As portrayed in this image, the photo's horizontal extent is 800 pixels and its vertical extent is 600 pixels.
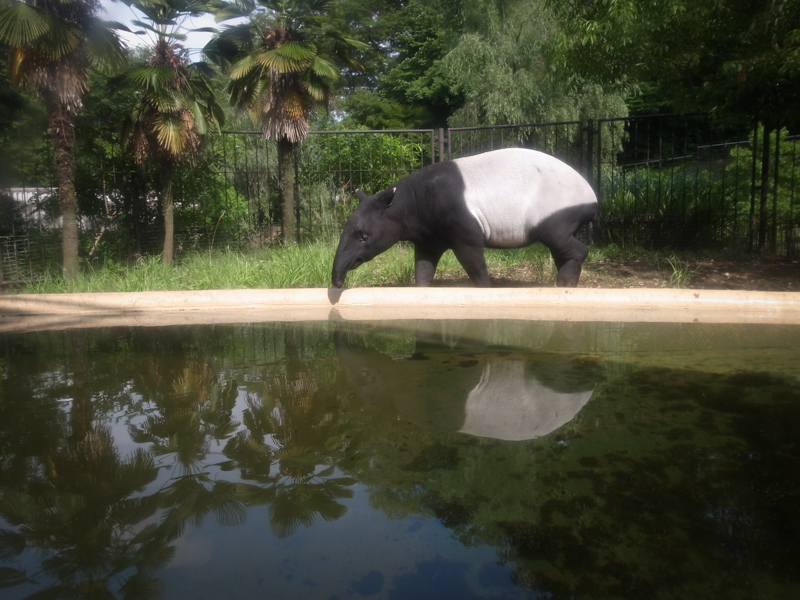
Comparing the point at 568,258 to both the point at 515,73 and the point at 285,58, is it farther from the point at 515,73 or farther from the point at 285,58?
the point at 515,73

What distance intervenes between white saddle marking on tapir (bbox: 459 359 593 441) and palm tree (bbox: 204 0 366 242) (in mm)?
7882

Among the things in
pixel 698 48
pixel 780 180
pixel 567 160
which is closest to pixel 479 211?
pixel 698 48

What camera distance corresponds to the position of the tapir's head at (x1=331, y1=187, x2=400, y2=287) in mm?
7180

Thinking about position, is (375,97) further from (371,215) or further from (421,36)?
(371,215)

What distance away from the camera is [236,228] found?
12.9 m

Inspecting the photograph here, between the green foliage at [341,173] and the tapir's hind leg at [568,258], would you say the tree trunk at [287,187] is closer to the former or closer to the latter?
the green foliage at [341,173]

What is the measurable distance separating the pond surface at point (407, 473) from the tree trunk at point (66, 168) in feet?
16.4

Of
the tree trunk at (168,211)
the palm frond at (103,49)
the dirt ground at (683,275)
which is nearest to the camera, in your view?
the dirt ground at (683,275)

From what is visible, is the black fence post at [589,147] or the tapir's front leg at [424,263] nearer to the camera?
the tapir's front leg at [424,263]

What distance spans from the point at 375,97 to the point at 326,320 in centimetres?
3039

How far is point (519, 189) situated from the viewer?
281 inches

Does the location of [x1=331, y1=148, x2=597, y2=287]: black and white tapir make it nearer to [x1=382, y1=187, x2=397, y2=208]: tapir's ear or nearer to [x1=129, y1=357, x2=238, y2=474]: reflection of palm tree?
[x1=382, y1=187, x2=397, y2=208]: tapir's ear

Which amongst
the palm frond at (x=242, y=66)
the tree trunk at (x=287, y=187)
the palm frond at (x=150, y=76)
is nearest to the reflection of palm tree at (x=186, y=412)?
the palm frond at (x=150, y=76)

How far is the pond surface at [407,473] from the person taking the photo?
2090mm
